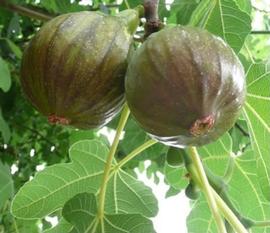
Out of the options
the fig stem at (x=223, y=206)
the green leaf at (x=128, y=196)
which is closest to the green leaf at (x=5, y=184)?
the green leaf at (x=128, y=196)

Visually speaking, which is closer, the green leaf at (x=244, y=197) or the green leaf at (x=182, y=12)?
the green leaf at (x=182, y=12)

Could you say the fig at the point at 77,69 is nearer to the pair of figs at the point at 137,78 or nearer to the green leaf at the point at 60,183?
the pair of figs at the point at 137,78

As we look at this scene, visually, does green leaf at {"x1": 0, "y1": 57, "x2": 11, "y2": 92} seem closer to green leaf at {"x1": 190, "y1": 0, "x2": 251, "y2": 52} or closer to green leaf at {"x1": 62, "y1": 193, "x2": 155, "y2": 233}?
green leaf at {"x1": 62, "y1": 193, "x2": 155, "y2": 233}

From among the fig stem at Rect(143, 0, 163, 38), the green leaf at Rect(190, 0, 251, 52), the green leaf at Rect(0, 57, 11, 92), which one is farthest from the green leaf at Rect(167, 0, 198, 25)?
the green leaf at Rect(0, 57, 11, 92)

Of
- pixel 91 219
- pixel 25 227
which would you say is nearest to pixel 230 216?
pixel 91 219

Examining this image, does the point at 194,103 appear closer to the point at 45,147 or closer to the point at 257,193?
the point at 257,193
